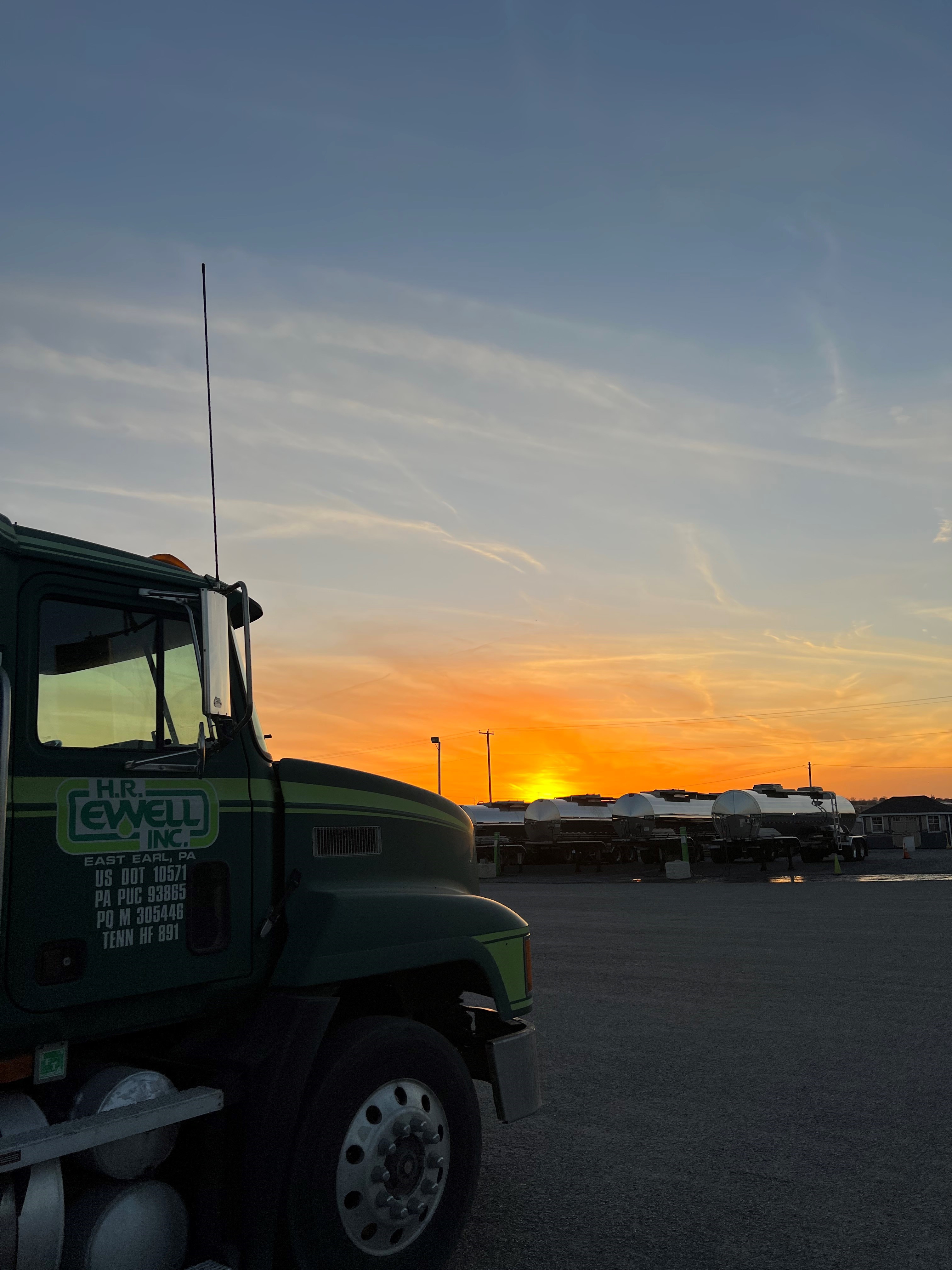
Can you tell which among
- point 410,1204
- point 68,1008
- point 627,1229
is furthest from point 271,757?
point 627,1229

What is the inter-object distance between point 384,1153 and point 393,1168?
0.29 feet

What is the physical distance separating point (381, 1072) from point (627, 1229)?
1615mm

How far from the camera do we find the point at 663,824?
4488 cm

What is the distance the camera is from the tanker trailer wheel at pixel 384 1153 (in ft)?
12.2

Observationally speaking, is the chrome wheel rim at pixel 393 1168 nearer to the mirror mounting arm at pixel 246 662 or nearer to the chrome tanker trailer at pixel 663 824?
the mirror mounting arm at pixel 246 662

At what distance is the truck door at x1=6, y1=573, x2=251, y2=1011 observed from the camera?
3311 millimetres

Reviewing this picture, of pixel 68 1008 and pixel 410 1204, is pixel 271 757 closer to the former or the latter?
pixel 68 1008

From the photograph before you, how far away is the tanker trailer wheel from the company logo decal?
110cm

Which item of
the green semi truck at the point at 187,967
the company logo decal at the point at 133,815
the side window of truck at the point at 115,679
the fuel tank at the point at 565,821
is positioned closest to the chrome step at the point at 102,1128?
the green semi truck at the point at 187,967

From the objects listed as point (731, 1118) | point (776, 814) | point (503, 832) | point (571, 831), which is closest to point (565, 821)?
point (571, 831)

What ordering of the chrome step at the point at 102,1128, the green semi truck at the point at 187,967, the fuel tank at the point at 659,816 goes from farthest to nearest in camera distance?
the fuel tank at the point at 659,816 < the green semi truck at the point at 187,967 < the chrome step at the point at 102,1128

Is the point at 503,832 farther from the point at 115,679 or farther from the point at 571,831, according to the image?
the point at 115,679

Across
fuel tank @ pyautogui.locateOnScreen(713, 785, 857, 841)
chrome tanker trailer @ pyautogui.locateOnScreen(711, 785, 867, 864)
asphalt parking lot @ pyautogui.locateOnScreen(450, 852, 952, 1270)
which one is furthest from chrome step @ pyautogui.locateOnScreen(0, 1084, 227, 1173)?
fuel tank @ pyautogui.locateOnScreen(713, 785, 857, 841)

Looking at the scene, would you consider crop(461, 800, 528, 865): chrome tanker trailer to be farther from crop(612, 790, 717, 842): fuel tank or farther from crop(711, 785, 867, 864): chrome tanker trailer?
crop(711, 785, 867, 864): chrome tanker trailer
